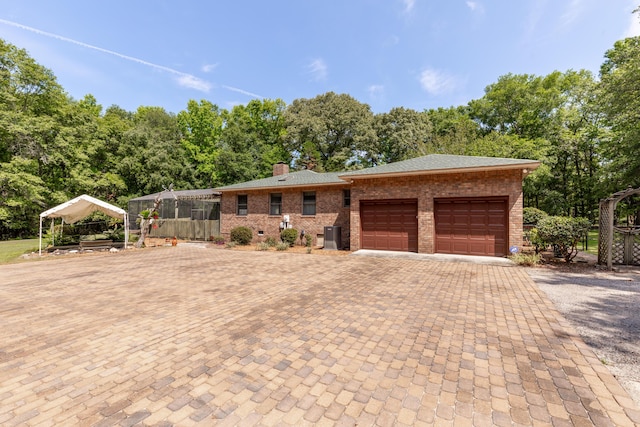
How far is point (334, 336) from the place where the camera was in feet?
12.7

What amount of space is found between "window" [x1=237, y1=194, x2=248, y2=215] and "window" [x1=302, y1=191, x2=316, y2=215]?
454 centimetres

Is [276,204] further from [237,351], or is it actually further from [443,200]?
[237,351]

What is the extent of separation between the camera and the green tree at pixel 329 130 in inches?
1300

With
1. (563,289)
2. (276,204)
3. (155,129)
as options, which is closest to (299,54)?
(276,204)

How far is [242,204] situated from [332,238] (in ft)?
24.9

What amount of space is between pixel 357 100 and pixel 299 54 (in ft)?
67.1

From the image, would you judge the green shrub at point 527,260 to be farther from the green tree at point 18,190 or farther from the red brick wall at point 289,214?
the green tree at point 18,190

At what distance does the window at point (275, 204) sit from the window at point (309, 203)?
178cm

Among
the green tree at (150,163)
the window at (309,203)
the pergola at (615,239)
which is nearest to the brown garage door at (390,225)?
the window at (309,203)

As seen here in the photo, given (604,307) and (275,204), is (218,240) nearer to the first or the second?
(275,204)

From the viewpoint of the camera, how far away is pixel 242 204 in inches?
711

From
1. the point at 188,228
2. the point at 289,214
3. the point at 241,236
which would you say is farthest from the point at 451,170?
the point at 188,228

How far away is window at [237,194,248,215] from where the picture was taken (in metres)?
17.9

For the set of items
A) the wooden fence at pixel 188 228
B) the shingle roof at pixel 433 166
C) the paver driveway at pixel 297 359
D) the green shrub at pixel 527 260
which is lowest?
the paver driveway at pixel 297 359
